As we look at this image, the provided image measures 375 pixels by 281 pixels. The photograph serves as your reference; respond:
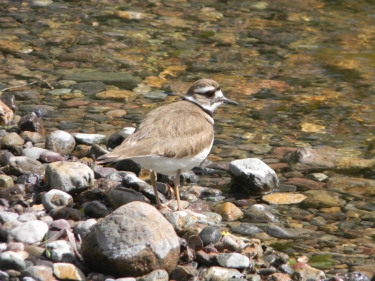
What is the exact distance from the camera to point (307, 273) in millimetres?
6527

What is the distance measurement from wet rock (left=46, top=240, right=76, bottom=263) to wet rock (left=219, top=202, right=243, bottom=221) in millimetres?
2076

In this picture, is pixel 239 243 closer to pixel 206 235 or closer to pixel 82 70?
pixel 206 235

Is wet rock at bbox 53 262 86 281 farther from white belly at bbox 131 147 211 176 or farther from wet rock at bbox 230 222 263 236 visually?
wet rock at bbox 230 222 263 236

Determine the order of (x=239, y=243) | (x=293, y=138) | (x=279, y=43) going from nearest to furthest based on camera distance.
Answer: (x=239, y=243) < (x=293, y=138) < (x=279, y=43)

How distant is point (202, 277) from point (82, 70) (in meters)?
6.59

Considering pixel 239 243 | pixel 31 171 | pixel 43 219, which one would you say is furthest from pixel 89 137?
pixel 239 243

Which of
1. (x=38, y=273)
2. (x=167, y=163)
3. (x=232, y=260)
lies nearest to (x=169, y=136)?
(x=167, y=163)

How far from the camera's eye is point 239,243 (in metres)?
6.77

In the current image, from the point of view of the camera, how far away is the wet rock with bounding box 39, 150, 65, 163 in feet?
27.1

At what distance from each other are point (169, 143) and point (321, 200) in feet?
6.36

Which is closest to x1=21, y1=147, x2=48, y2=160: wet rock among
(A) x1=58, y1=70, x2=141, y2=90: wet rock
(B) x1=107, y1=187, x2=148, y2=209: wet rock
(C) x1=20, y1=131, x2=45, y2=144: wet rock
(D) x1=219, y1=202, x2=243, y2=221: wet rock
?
(C) x1=20, y1=131, x2=45, y2=144: wet rock

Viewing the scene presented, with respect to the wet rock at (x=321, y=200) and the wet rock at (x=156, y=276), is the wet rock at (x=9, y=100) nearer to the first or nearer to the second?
the wet rock at (x=321, y=200)

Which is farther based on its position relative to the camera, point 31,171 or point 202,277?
point 31,171

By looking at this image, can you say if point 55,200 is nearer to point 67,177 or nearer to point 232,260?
point 67,177
